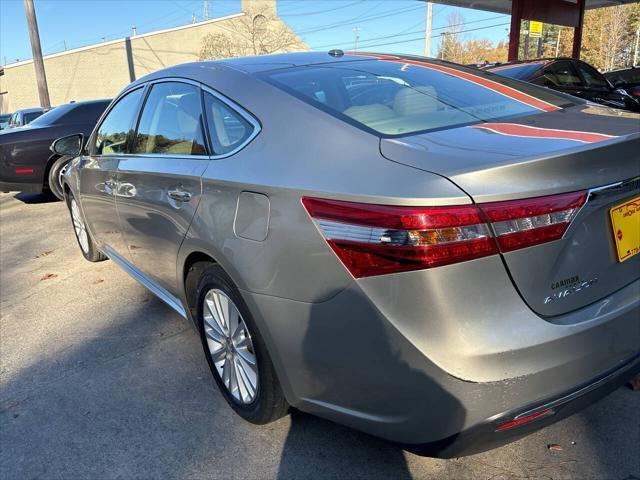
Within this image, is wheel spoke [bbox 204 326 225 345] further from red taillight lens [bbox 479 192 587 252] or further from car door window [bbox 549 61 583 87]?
car door window [bbox 549 61 583 87]

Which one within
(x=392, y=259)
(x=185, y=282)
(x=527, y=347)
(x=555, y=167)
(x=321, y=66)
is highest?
(x=321, y=66)

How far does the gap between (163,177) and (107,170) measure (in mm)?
1054

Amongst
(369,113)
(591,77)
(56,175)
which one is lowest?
(56,175)

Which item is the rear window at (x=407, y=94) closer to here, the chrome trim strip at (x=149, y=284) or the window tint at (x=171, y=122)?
the window tint at (x=171, y=122)

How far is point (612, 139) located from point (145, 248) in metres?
2.50

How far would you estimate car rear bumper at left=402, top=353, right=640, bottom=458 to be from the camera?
1.68 metres

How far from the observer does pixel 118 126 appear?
375 cm

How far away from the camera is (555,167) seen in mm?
1665

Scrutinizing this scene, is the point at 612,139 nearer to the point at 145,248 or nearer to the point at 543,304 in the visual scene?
the point at 543,304

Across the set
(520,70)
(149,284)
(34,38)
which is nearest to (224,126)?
(149,284)

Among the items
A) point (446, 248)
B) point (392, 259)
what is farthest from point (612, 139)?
point (392, 259)

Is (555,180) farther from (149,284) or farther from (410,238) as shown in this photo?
(149,284)

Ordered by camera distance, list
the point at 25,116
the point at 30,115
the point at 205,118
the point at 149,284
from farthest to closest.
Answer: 1. the point at 30,115
2. the point at 25,116
3. the point at 149,284
4. the point at 205,118

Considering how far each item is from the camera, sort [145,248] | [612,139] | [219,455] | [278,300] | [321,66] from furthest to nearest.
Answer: [145,248] < [321,66] < [219,455] < [278,300] < [612,139]
